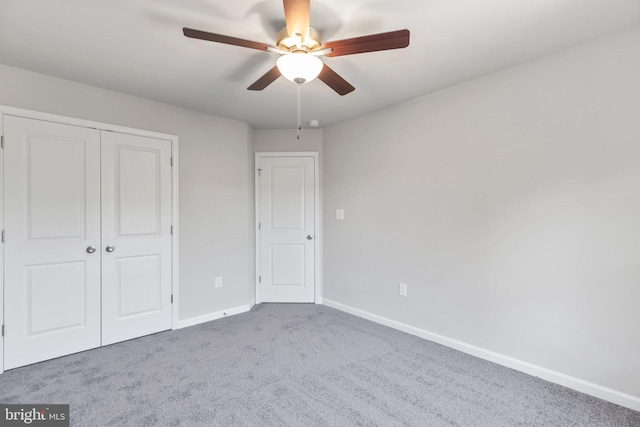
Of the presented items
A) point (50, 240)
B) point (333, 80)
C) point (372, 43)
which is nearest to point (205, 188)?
point (50, 240)

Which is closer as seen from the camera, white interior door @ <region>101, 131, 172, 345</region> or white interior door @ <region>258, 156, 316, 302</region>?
white interior door @ <region>101, 131, 172, 345</region>

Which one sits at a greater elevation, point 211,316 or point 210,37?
point 210,37

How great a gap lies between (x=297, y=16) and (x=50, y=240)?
2655 mm

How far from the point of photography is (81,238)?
105 inches

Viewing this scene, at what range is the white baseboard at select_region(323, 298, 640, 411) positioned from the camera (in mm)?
A: 1915

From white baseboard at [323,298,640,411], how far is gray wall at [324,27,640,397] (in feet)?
0.13

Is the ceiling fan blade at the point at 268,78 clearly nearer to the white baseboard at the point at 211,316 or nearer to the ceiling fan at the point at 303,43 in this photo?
the ceiling fan at the point at 303,43

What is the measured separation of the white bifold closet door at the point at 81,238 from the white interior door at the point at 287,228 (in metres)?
1.25

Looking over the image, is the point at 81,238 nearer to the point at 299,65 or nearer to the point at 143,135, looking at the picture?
the point at 143,135

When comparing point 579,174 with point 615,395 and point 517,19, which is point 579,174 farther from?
point 615,395

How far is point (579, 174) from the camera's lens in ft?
6.79

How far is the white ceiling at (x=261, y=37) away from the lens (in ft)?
5.55

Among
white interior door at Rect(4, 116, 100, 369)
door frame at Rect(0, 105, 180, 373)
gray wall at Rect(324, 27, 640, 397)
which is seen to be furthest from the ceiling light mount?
white interior door at Rect(4, 116, 100, 369)

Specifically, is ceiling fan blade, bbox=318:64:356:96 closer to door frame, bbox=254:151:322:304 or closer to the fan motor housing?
the fan motor housing
